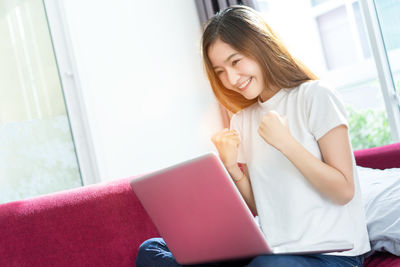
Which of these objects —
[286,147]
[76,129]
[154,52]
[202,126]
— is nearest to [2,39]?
[76,129]

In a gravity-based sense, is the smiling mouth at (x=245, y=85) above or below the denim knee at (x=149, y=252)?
above

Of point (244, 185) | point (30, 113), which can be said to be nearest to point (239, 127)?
point (244, 185)

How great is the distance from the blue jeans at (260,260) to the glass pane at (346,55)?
8.88 feet

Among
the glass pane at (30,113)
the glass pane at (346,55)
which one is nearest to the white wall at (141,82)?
the glass pane at (30,113)

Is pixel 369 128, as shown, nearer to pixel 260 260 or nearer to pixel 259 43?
pixel 259 43

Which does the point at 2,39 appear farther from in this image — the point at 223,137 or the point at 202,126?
the point at 223,137

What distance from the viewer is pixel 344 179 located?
1.19m

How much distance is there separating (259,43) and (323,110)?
0.25m

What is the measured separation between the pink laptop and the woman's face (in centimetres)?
42

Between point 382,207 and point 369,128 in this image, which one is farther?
point 369,128

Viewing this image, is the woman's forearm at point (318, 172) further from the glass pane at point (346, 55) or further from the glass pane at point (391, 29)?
the glass pane at point (346, 55)

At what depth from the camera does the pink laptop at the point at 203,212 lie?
0.98 m

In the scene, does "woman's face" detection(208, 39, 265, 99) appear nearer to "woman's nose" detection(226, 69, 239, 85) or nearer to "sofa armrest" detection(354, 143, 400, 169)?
"woman's nose" detection(226, 69, 239, 85)

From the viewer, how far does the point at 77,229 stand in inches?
60.6
